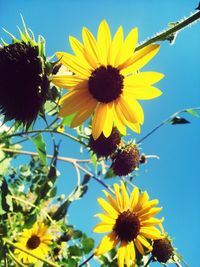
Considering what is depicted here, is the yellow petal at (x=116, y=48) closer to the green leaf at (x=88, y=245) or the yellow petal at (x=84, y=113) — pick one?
the yellow petal at (x=84, y=113)

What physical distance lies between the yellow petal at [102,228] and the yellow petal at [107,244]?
35mm

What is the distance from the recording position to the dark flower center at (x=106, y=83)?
3.93ft

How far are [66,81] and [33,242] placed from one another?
170 centimetres

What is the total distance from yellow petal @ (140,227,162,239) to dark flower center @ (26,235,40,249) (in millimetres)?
900

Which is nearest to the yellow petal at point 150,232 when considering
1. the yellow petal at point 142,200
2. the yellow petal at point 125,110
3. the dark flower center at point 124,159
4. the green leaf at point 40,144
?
the yellow petal at point 142,200

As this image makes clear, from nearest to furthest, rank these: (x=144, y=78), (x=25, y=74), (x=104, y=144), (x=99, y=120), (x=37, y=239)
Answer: (x=25, y=74)
(x=144, y=78)
(x=99, y=120)
(x=104, y=144)
(x=37, y=239)

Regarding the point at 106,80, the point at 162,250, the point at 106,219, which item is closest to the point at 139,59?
the point at 106,80

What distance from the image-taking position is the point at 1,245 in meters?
1.65

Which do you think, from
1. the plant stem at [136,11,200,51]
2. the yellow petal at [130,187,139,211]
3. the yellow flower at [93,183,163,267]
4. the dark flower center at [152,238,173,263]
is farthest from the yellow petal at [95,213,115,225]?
the plant stem at [136,11,200,51]

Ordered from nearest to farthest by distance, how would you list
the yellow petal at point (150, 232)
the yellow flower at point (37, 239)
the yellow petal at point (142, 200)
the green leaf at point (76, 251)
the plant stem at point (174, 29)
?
the plant stem at point (174, 29) → the yellow petal at point (150, 232) → the yellow petal at point (142, 200) → the green leaf at point (76, 251) → the yellow flower at point (37, 239)

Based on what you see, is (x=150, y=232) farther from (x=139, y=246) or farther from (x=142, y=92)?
(x=142, y=92)

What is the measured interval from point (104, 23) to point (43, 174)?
207 cm

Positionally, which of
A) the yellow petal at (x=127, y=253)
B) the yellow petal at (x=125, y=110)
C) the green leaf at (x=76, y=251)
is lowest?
the green leaf at (x=76, y=251)

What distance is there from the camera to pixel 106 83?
1208mm
